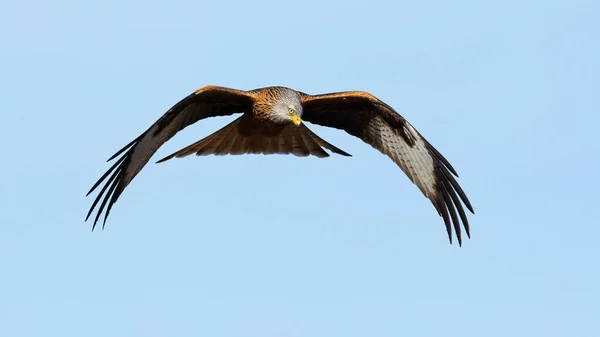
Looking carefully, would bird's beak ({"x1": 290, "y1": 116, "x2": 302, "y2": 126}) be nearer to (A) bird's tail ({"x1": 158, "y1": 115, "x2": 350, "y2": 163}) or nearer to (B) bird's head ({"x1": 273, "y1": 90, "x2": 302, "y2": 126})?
(B) bird's head ({"x1": 273, "y1": 90, "x2": 302, "y2": 126})

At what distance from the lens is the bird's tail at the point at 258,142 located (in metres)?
14.0

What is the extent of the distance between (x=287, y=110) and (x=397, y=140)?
1408 millimetres

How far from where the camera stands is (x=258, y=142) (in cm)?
1416

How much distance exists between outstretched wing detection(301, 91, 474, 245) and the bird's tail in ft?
1.14

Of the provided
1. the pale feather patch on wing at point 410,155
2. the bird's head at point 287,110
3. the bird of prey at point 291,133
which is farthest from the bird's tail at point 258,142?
the bird's head at point 287,110

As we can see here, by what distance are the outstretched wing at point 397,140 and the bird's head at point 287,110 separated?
48cm

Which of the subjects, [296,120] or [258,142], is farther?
[258,142]

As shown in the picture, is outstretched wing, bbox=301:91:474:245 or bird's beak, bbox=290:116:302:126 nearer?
bird's beak, bbox=290:116:302:126

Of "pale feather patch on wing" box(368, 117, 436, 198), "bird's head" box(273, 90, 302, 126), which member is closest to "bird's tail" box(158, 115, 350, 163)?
"pale feather patch on wing" box(368, 117, 436, 198)

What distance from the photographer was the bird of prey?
42.6 ft

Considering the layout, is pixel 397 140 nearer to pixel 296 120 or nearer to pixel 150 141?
pixel 296 120

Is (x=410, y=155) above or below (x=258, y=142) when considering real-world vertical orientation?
below

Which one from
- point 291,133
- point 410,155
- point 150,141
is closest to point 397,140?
point 410,155

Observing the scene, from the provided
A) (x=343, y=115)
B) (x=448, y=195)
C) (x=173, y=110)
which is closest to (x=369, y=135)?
(x=343, y=115)
